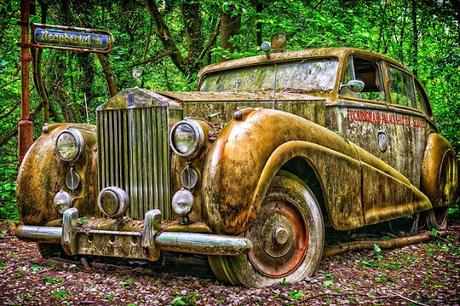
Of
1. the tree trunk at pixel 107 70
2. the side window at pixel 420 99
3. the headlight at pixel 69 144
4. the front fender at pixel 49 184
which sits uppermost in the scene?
the tree trunk at pixel 107 70

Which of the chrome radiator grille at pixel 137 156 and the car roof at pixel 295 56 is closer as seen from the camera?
the chrome radiator grille at pixel 137 156

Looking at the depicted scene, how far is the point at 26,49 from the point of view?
6.01 meters

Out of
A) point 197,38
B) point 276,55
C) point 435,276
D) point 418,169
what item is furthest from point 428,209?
point 197,38

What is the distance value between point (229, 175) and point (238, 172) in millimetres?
64

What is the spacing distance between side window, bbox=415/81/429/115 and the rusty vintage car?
53.5 inches

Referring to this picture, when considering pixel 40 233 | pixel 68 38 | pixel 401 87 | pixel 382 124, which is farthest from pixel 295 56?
pixel 40 233

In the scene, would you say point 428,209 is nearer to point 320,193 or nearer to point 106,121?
point 320,193

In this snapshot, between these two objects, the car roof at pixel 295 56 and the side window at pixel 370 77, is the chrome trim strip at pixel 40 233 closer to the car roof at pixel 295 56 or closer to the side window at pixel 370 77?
the car roof at pixel 295 56

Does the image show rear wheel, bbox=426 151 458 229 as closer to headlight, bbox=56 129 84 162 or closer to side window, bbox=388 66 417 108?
side window, bbox=388 66 417 108

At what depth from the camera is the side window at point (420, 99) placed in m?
6.56

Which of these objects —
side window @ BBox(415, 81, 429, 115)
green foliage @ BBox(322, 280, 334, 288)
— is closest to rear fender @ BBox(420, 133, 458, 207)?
side window @ BBox(415, 81, 429, 115)

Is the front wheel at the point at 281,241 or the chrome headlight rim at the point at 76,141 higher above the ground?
the chrome headlight rim at the point at 76,141

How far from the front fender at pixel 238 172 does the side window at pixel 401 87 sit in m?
2.81

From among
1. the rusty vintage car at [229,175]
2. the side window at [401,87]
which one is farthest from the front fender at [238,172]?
the side window at [401,87]
